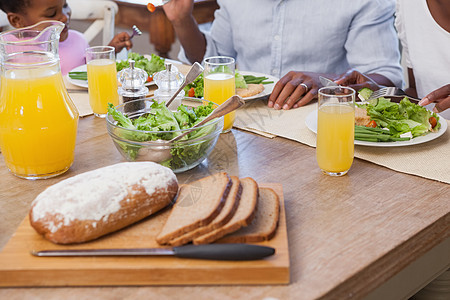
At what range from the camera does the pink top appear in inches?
97.7

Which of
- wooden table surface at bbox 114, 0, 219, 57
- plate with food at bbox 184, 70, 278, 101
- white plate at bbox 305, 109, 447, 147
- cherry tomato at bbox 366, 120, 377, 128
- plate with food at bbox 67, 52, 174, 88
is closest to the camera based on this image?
white plate at bbox 305, 109, 447, 147

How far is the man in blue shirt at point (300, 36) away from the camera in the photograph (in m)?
2.10

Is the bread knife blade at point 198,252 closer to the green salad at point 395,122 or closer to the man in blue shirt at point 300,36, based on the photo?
the green salad at point 395,122

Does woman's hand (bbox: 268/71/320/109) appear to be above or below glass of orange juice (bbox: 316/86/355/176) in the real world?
below

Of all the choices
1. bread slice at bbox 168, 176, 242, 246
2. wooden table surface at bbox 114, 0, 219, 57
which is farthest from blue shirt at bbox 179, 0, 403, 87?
wooden table surface at bbox 114, 0, 219, 57

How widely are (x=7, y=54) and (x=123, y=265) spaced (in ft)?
1.84

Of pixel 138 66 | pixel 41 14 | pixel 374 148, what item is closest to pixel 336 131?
pixel 374 148

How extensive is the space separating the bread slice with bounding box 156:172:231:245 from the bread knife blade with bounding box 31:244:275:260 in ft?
0.11

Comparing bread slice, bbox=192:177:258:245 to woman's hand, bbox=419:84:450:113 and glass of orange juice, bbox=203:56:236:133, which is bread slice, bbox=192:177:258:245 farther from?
woman's hand, bbox=419:84:450:113

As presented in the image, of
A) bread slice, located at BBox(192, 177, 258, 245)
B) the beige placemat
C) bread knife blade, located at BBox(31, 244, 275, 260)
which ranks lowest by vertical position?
Answer: the beige placemat

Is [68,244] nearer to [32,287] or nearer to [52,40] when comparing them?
[32,287]

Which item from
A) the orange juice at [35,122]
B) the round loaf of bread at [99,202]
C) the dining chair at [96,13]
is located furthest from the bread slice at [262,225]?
the dining chair at [96,13]

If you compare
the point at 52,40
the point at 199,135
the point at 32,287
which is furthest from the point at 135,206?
the point at 52,40

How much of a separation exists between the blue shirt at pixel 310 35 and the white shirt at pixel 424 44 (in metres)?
0.06
